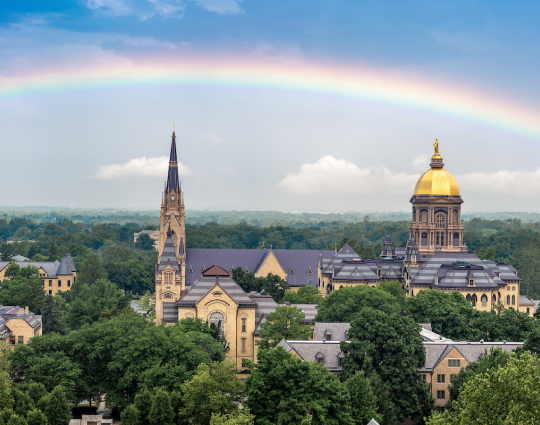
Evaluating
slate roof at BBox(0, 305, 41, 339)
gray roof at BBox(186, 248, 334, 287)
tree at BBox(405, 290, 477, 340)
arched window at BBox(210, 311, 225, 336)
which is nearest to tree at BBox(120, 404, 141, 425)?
arched window at BBox(210, 311, 225, 336)

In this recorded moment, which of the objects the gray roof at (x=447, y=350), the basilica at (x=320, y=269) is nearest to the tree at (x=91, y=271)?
the basilica at (x=320, y=269)

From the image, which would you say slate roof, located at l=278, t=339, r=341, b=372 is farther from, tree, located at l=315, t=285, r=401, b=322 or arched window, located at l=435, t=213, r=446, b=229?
arched window, located at l=435, t=213, r=446, b=229

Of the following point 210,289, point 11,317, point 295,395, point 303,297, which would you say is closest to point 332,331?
point 210,289

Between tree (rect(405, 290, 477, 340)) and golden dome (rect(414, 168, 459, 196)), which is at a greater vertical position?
golden dome (rect(414, 168, 459, 196))

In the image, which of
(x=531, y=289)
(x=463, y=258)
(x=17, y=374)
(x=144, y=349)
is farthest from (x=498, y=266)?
(x=17, y=374)

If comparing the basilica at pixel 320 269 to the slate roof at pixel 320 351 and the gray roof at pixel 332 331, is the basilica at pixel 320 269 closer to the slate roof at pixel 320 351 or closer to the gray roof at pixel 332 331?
the gray roof at pixel 332 331

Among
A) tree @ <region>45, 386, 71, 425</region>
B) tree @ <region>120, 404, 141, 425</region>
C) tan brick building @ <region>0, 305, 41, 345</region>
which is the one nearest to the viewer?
tree @ <region>120, 404, 141, 425</region>
